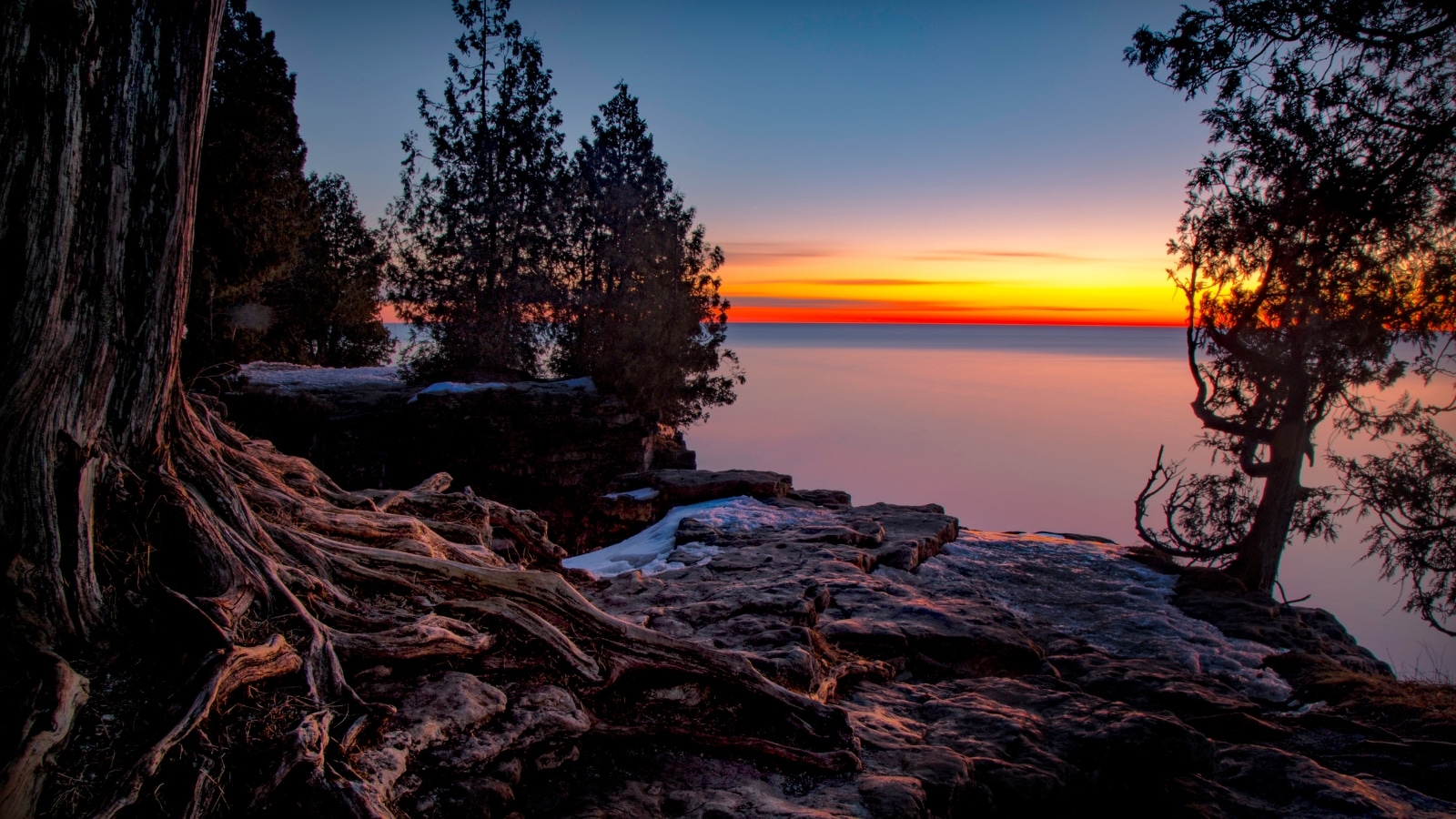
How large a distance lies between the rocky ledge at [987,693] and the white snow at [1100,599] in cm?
4

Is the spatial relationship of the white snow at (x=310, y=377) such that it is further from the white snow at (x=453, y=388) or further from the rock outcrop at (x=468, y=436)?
the white snow at (x=453, y=388)

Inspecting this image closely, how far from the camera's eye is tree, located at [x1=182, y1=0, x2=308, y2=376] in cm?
1766

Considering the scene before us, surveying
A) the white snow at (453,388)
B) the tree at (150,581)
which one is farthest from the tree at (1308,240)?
the white snow at (453,388)

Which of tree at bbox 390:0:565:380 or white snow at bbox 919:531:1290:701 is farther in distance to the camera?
tree at bbox 390:0:565:380

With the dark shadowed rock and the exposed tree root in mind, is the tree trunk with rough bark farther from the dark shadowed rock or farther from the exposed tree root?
the exposed tree root

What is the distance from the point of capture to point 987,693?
560 centimetres

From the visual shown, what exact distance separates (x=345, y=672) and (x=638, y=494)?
26.7 feet

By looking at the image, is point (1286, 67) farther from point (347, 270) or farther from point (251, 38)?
point (347, 270)

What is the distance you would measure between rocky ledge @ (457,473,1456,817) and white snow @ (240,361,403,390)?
15.4 meters

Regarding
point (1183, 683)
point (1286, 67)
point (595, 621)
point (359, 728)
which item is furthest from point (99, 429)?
point (1286, 67)

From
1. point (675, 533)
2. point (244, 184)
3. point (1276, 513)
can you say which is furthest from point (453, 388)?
point (1276, 513)

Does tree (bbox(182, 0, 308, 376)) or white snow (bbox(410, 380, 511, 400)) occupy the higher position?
tree (bbox(182, 0, 308, 376))

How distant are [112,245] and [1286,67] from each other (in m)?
13.8

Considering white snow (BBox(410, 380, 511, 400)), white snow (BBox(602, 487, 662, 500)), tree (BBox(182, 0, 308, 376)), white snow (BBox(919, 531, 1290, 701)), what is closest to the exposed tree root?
white snow (BBox(919, 531, 1290, 701))
